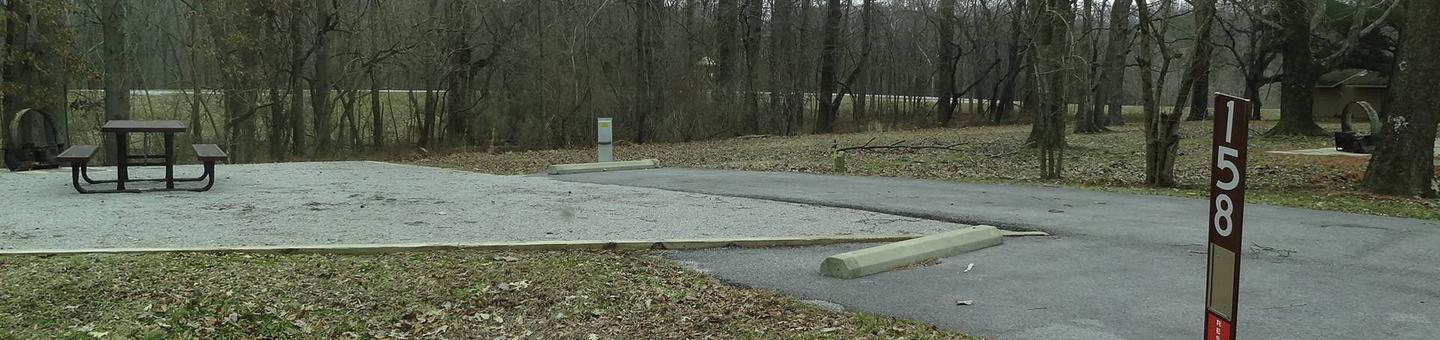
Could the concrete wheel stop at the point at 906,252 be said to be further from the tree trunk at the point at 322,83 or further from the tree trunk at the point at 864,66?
the tree trunk at the point at 864,66

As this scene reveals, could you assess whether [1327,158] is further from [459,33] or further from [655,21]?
[459,33]

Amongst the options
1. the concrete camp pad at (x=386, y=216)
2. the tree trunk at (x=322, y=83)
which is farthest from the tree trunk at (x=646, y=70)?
the concrete camp pad at (x=386, y=216)

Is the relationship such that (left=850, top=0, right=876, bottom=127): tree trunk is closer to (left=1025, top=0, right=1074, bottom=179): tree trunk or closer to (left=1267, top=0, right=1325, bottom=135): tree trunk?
(left=1267, top=0, right=1325, bottom=135): tree trunk

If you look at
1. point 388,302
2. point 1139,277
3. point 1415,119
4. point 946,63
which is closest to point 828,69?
point 946,63

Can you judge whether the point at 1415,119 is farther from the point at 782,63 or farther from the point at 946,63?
the point at 946,63

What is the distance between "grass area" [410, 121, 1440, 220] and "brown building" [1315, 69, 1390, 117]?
15.8 m

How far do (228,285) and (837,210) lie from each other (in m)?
5.76

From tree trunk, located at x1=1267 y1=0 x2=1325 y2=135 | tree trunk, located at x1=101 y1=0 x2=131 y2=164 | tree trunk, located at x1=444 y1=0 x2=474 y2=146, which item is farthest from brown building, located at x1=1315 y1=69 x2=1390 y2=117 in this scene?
tree trunk, located at x1=101 y1=0 x2=131 y2=164

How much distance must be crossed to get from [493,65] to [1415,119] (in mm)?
18810

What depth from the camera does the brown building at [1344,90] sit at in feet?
121

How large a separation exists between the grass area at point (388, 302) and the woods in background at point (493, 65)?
412 inches

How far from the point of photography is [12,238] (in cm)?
714

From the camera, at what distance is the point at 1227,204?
9.23 feet

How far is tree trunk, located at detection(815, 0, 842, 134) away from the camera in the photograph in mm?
30953
